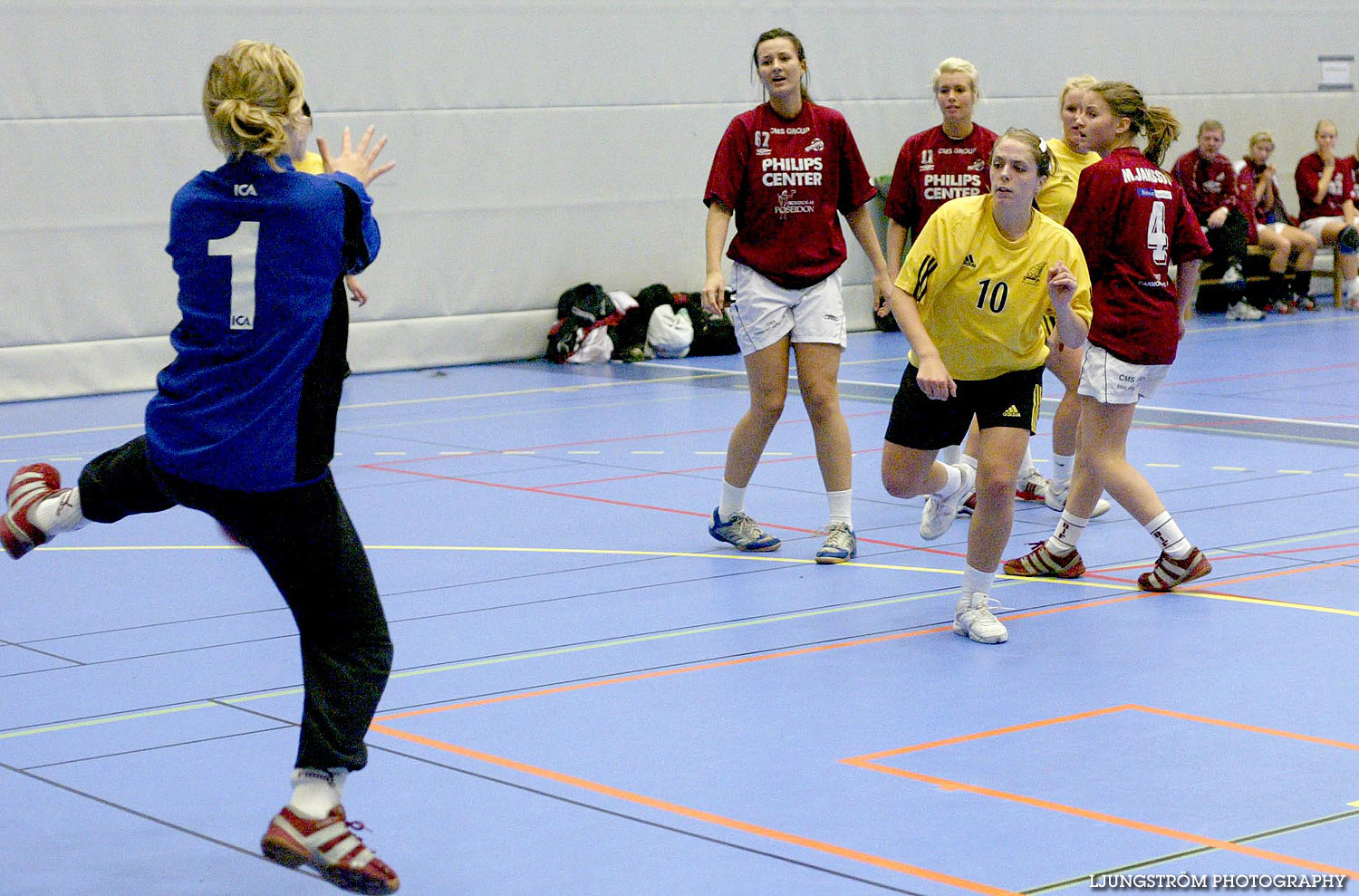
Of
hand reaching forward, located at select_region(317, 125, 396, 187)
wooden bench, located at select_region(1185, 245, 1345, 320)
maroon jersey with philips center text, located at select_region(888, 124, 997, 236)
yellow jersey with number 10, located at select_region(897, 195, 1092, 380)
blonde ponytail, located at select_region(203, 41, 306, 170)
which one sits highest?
blonde ponytail, located at select_region(203, 41, 306, 170)

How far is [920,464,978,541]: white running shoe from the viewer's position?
22.0 ft

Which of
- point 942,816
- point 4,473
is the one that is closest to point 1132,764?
point 942,816

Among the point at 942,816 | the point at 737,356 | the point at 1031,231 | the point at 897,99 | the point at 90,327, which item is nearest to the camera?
the point at 942,816

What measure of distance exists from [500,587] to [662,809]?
263 cm

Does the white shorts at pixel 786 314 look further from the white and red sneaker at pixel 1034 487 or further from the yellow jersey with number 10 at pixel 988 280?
the white and red sneaker at pixel 1034 487

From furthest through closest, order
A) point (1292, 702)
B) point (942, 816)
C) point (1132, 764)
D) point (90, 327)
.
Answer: point (90, 327), point (1292, 702), point (1132, 764), point (942, 816)

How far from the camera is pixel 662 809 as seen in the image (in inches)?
157

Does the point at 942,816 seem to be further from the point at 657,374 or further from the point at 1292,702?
the point at 657,374

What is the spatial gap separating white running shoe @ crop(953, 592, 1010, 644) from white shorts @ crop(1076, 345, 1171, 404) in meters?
1.05

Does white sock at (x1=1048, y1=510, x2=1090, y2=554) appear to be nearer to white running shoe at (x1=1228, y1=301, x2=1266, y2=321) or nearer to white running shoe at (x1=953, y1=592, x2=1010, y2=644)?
white running shoe at (x1=953, y1=592, x2=1010, y2=644)

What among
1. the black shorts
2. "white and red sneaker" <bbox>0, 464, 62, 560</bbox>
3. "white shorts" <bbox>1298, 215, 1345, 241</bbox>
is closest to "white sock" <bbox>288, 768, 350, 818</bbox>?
"white and red sneaker" <bbox>0, 464, 62, 560</bbox>

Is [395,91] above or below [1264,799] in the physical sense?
above

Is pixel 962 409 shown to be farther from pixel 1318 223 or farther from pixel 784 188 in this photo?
pixel 1318 223

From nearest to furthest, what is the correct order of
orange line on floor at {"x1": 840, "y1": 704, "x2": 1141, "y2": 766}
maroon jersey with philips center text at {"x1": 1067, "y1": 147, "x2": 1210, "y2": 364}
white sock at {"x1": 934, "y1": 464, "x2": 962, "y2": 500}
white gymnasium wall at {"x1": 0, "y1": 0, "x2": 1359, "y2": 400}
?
orange line on floor at {"x1": 840, "y1": 704, "x2": 1141, "y2": 766}
maroon jersey with philips center text at {"x1": 1067, "y1": 147, "x2": 1210, "y2": 364}
white sock at {"x1": 934, "y1": 464, "x2": 962, "y2": 500}
white gymnasium wall at {"x1": 0, "y1": 0, "x2": 1359, "y2": 400}
